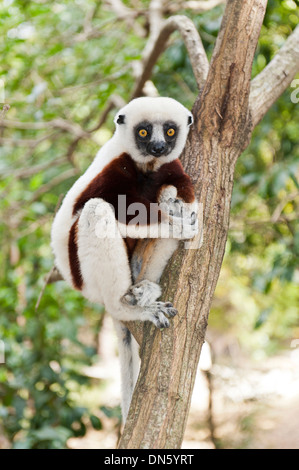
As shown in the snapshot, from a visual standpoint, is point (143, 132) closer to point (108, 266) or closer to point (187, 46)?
point (108, 266)

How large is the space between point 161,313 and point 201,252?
39cm

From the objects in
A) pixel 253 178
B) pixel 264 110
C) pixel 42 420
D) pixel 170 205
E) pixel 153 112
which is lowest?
pixel 42 420

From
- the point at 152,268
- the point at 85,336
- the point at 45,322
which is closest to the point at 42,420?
the point at 45,322

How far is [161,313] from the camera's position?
2361 mm

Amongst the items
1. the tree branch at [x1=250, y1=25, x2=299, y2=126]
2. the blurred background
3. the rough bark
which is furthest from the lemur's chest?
the blurred background

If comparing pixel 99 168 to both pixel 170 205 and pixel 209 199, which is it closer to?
pixel 170 205

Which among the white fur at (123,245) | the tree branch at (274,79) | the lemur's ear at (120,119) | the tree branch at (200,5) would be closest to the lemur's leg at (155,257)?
the white fur at (123,245)

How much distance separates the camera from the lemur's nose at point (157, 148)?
9.20 ft

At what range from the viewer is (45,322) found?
4.65m

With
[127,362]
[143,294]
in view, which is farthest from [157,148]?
[127,362]

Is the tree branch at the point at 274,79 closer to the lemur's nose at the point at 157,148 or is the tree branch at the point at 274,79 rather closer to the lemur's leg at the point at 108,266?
the lemur's nose at the point at 157,148

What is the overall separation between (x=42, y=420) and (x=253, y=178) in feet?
9.68

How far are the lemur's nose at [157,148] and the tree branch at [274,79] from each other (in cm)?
71

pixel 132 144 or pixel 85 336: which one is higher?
pixel 85 336
